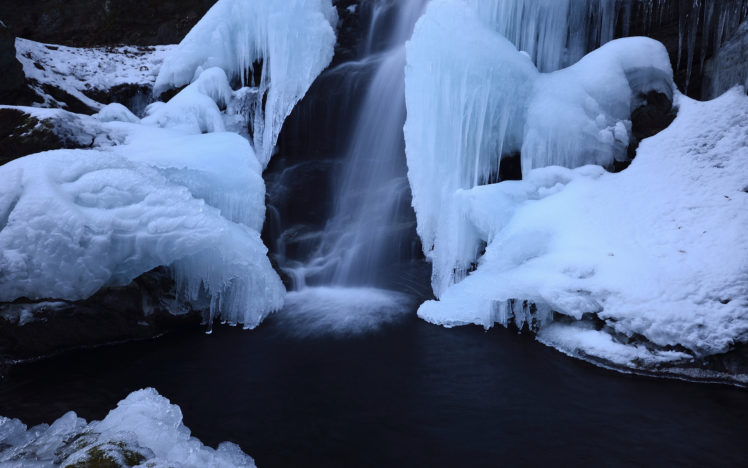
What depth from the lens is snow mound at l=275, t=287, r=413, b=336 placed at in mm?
6449

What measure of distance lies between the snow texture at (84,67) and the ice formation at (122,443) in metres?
9.46

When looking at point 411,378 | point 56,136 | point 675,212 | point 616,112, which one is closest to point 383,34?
point 616,112

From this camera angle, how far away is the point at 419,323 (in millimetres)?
6461

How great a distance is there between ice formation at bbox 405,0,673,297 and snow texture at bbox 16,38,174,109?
9059mm

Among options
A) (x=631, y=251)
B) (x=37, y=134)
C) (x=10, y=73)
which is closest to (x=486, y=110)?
(x=631, y=251)

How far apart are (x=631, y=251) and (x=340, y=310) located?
13.3ft

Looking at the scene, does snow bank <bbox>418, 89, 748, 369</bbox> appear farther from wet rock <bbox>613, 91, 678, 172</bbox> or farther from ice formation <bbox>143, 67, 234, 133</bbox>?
ice formation <bbox>143, 67, 234, 133</bbox>

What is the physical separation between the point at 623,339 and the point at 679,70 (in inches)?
206

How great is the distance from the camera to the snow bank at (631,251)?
4.75 m

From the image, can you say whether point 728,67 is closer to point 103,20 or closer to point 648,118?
point 648,118

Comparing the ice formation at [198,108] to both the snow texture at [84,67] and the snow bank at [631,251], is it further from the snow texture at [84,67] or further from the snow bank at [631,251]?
the snow bank at [631,251]

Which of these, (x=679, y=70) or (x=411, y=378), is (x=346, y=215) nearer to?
(x=411, y=378)

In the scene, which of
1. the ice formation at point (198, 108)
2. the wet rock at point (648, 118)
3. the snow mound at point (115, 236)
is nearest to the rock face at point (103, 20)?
the ice formation at point (198, 108)

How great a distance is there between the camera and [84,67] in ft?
42.4
